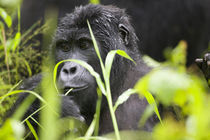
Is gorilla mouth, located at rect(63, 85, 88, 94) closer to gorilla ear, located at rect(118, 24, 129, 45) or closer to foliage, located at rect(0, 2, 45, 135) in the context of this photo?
foliage, located at rect(0, 2, 45, 135)

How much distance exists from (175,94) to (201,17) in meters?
7.45

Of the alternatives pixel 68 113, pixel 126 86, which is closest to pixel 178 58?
pixel 126 86

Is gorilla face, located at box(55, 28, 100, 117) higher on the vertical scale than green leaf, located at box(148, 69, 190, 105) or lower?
lower

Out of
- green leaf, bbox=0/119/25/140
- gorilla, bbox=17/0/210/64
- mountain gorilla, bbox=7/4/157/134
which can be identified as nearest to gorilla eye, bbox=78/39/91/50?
mountain gorilla, bbox=7/4/157/134

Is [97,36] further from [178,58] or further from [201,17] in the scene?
[201,17]

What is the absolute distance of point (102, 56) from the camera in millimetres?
3008

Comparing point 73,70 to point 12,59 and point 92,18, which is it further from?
point 12,59

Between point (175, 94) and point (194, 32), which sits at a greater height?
point (175, 94)

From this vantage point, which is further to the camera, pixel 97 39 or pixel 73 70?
pixel 97 39

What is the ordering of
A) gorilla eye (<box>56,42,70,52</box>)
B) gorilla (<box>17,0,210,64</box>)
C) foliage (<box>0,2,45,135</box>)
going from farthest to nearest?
gorilla (<box>17,0,210,64</box>), gorilla eye (<box>56,42,70,52</box>), foliage (<box>0,2,45,135</box>)

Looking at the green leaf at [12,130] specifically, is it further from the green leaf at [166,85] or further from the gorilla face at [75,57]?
the gorilla face at [75,57]

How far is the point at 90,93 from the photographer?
8.79 ft

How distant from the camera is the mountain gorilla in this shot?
2.69 m

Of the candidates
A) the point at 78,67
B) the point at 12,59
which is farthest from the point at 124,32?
the point at 12,59
